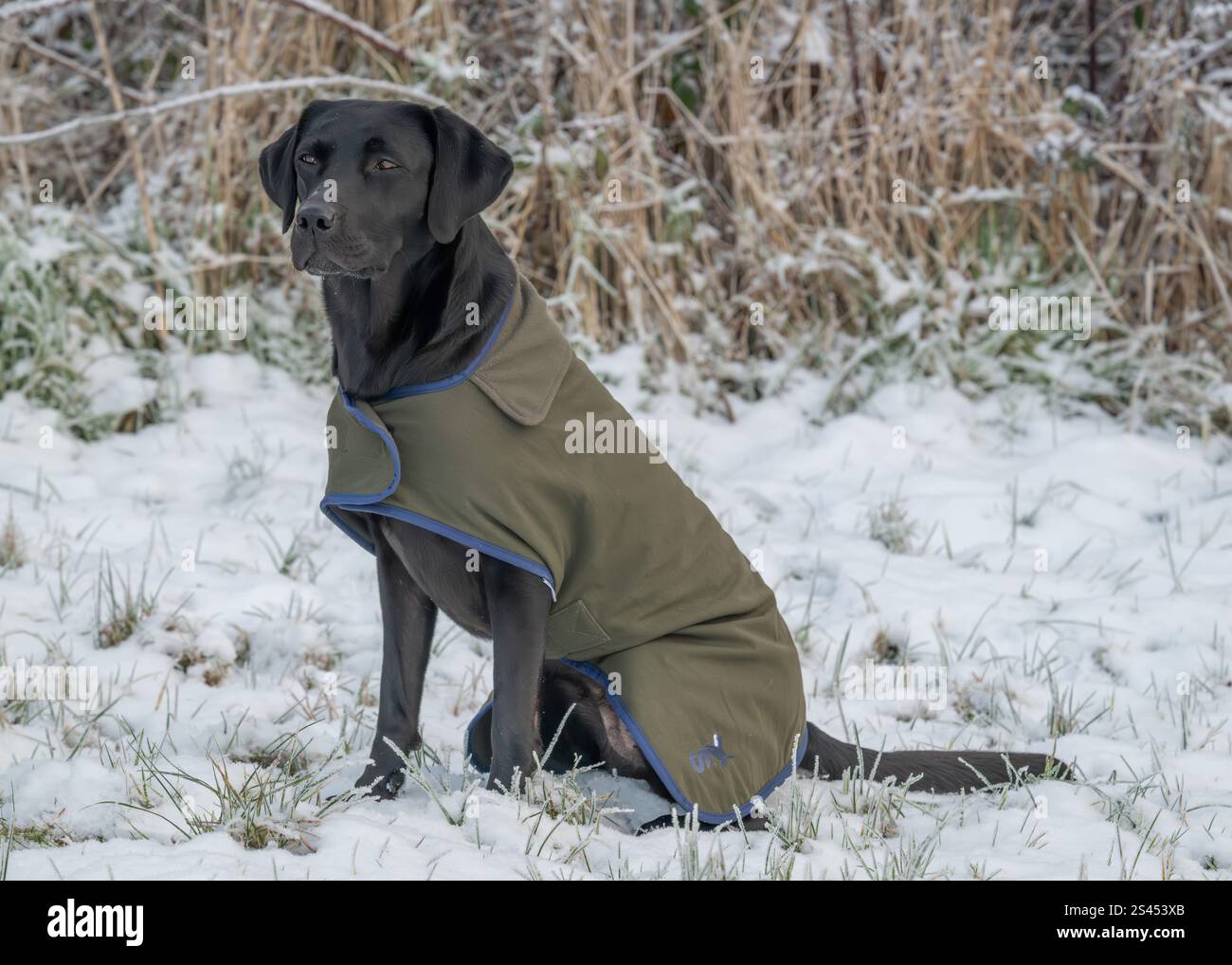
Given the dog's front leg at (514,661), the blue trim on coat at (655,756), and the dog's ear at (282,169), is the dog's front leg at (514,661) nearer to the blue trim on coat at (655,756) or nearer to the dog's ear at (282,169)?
the blue trim on coat at (655,756)

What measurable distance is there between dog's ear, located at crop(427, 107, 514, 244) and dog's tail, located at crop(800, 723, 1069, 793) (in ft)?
4.01

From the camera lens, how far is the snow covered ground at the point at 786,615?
203 centimetres

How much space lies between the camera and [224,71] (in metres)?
5.11

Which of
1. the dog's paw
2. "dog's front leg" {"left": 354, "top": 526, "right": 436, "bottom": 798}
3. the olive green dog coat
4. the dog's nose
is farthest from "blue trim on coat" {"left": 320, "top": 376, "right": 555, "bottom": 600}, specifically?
the dog's paw

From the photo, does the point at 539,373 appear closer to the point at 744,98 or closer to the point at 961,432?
the point at 961,432

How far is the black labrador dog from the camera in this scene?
2.24 m

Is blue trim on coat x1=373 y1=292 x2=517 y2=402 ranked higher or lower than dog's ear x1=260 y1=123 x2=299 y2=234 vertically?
lower

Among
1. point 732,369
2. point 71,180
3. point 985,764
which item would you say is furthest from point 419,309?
point 71,180

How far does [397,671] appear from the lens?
245 cm

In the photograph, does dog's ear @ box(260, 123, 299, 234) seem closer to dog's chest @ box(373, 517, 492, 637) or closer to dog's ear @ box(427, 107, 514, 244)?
dog's ear @ box(427, 107, 514, 244)

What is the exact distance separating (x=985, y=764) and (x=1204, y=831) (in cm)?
40

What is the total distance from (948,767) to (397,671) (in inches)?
42.7

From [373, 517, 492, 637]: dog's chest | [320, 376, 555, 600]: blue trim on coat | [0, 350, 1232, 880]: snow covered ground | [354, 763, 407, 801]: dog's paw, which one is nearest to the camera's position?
[0, 350, 1232, 880]: snow covered ground

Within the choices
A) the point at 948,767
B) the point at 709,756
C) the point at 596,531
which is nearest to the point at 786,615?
the point at 948,767
